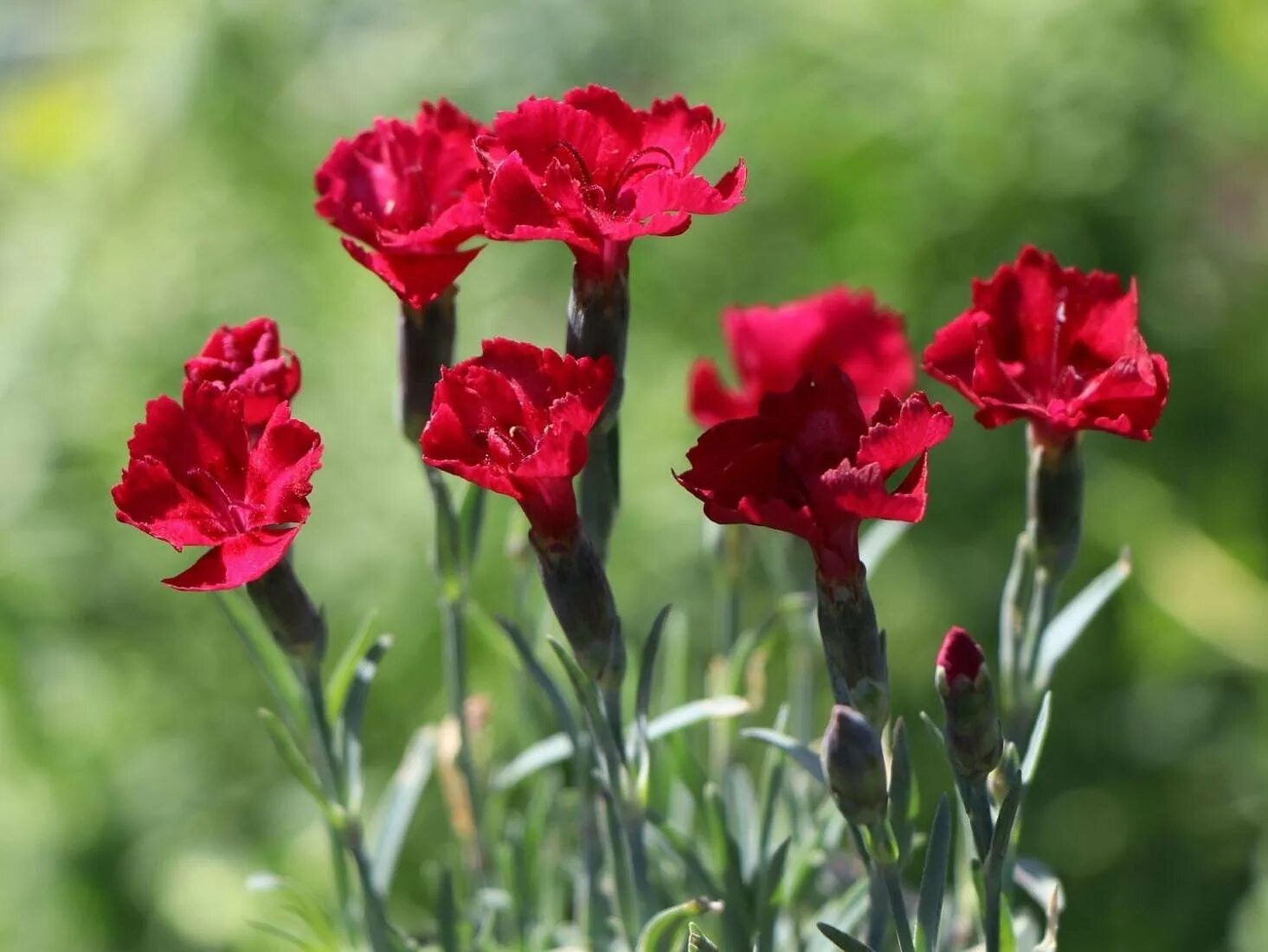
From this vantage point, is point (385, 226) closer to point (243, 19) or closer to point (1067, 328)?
point (1067, 328)

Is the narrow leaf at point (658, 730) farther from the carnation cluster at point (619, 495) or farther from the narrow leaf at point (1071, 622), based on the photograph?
the narrow leaf at point (1071, 622)

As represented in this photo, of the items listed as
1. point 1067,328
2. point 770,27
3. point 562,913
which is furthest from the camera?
point 770,27

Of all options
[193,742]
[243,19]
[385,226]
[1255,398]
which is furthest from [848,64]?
[385,226]

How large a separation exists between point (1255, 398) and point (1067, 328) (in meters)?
1.12

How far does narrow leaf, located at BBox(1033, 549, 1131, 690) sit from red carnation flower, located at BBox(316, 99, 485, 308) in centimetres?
30

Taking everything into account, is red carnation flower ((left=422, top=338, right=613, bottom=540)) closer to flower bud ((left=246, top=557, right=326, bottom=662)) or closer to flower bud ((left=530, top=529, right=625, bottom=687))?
flower bud ((left=530, top=529, right=625, bottom=687))

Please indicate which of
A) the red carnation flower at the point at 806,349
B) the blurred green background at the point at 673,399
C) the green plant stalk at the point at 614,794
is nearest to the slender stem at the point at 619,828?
the green plant stalk at the point at 614,794

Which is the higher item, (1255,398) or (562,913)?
(1255,398)

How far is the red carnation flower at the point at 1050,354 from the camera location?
1.73 feet

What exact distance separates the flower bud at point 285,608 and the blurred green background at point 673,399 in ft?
2.60

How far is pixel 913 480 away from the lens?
48 centimetres

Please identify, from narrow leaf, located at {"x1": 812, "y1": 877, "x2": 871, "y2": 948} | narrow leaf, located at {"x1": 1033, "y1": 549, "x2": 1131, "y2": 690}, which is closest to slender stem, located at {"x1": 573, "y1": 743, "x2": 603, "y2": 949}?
narrow leaf, located at {"x1": 812, "y1": 877, "x2": 871, "y2": 948}

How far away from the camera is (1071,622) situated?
2.13ft

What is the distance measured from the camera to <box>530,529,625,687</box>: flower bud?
0.51m
